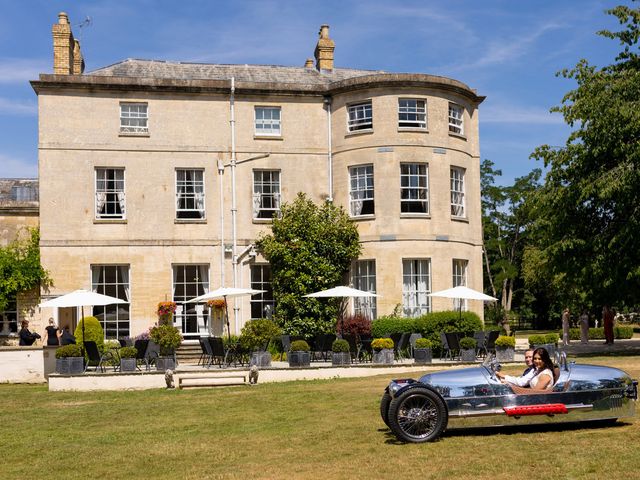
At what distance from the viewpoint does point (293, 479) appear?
32.7 ft

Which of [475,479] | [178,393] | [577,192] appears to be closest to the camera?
[475,479]

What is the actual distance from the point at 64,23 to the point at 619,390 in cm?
2459

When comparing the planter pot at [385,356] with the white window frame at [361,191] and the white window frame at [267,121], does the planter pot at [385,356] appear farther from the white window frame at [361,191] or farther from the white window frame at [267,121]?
the white window frame at [267,121]

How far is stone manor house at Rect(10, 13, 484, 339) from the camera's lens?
30.3m

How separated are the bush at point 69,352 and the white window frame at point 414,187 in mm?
12524

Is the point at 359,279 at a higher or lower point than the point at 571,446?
higher

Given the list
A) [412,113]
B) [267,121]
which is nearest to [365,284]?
[412,113]

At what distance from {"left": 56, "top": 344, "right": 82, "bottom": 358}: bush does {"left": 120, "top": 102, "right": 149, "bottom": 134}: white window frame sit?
33.8ft

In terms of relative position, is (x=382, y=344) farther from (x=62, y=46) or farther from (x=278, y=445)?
(x=62, y=46)

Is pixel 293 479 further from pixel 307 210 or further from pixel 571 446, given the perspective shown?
pixel 307 210

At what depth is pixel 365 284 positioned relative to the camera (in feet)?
101

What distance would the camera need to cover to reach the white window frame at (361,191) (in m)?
31.2

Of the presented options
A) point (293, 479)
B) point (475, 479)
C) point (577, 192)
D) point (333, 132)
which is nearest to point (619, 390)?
point (475, 479)

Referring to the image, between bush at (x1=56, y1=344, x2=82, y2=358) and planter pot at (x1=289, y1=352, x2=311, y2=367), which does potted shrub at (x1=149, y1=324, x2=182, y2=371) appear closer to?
bush at (x1=56, y1=344, x2=82, y2=358)
